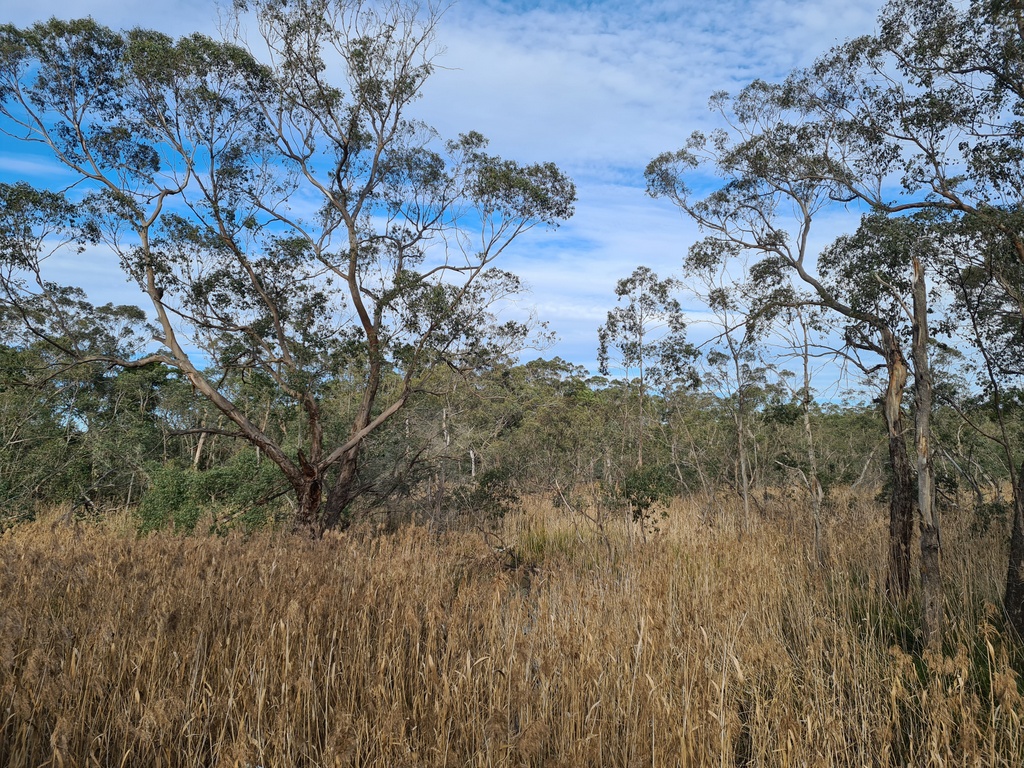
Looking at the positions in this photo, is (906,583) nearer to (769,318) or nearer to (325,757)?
(769,318)

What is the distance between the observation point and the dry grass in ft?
7.75

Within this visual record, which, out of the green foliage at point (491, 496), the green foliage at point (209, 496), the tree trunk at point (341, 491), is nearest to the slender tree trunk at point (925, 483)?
the green foliage at point (491, 496)

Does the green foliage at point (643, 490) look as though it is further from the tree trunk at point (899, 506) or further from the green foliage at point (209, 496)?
the green foliage at point (209, 496)

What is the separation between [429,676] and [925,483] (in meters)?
4.64

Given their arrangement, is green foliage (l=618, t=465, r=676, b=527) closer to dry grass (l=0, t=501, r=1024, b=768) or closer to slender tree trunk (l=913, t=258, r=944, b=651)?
dry grass (l=0, t=501, r=1024, b=768)

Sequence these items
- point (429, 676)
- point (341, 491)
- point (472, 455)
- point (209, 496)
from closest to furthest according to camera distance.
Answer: point (429, 676) → point (341, 491) → point (209, 496) → point (472, 455)

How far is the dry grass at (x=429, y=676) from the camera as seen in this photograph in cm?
236

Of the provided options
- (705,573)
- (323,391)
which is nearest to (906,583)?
(705,573)

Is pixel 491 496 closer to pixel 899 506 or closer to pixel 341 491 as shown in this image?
pixel 341 491

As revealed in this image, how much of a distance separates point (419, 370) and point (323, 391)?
1739 mm

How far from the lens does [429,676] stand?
120 inches

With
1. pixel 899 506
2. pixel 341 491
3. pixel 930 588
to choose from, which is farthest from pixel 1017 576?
pixel 341 491

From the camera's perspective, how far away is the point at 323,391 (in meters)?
10.4

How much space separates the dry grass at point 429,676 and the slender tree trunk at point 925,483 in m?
0.35
